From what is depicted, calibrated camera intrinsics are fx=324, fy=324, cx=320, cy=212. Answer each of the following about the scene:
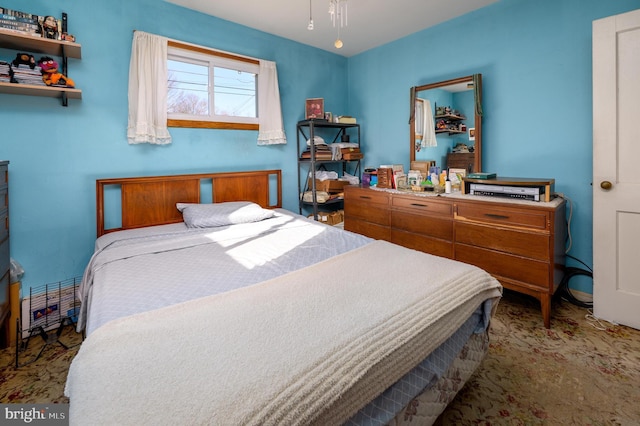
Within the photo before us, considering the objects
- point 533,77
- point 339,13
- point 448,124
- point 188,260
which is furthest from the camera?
point 448,124

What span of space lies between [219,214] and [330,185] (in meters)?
1.46

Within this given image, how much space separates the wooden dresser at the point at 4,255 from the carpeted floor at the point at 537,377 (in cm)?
16

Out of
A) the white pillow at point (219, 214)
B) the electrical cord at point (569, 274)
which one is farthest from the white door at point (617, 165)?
the white pillow at point (219, 214)

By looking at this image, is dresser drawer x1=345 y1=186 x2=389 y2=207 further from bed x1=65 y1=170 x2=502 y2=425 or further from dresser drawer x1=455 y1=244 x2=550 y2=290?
bed x1=65 y1=170 x2=502 y2=425

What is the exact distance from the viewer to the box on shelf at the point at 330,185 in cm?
367

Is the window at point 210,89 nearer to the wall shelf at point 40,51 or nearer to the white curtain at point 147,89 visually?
the white curtain at point 147,89

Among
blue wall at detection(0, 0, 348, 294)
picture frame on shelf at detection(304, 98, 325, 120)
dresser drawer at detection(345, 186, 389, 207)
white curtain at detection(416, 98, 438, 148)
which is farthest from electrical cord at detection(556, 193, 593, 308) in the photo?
blue wall at detection(0, 0, 348, 294)

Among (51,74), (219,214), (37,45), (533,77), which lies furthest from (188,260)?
(533,77)

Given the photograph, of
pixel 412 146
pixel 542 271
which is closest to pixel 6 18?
pixel 412 146

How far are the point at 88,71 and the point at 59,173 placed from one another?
0.79m

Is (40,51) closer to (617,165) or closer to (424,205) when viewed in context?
(424,205)

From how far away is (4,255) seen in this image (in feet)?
6.61

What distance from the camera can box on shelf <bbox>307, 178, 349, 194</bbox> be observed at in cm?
367

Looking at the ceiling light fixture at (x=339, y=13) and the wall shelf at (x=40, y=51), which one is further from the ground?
the ceiling light fixture at (x=339, y=13)
